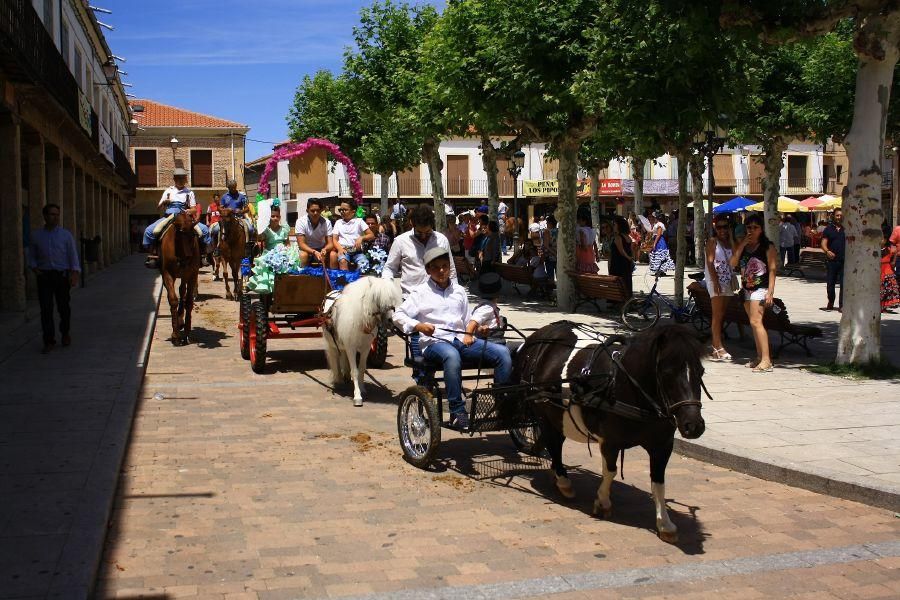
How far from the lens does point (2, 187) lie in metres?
15.7

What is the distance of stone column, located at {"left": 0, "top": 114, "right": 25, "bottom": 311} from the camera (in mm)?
15508

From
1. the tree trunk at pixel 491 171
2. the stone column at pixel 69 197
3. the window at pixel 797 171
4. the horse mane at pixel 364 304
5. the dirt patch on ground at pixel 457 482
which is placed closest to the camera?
the dirt patch on ground at pixel 457 482

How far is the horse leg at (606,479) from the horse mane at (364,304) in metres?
3.50

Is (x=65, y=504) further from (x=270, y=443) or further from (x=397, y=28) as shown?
(x=397, y=28)

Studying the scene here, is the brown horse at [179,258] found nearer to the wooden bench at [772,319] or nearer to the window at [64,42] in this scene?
the wooden bench at [772,319]

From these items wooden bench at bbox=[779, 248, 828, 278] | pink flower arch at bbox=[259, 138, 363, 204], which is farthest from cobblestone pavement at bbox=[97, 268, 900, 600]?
wooden bench at bbox=[779, 248, 828, 278]

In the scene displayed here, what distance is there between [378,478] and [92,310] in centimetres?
1187

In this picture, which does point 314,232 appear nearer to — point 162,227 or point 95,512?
point 162,227

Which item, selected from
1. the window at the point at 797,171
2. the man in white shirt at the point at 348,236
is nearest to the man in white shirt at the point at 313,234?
the man in white shirt at the point at 348,236

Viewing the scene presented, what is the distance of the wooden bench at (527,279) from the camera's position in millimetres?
19453

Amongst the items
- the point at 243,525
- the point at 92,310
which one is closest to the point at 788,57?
the point at 92,310

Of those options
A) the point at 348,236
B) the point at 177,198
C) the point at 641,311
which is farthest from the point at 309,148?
the point at 641,311

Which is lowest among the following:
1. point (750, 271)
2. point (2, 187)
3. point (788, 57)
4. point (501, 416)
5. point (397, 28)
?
point (501, 416)

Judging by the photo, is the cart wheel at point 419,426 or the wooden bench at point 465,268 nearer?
the cart wheel at point 419,426
